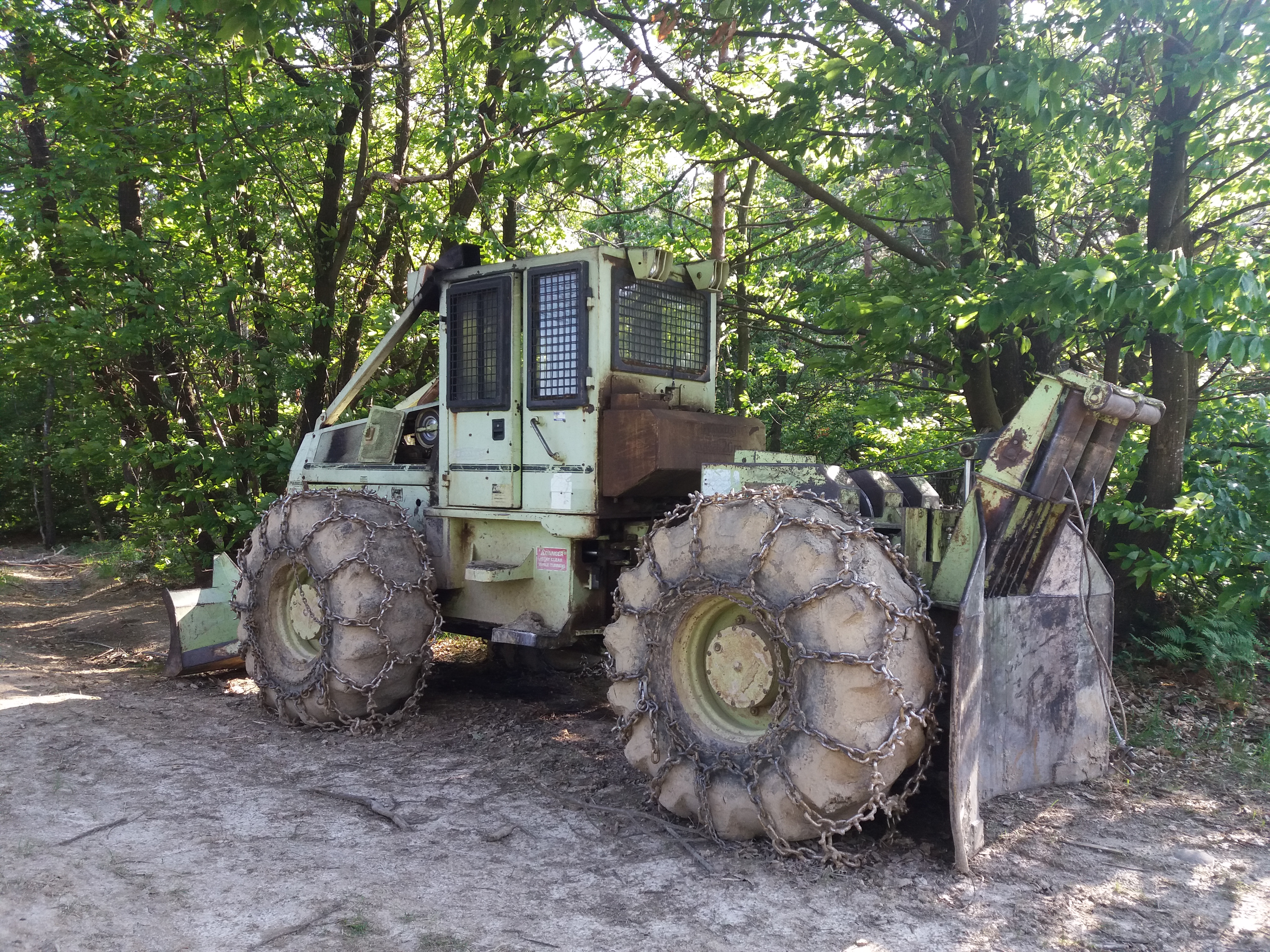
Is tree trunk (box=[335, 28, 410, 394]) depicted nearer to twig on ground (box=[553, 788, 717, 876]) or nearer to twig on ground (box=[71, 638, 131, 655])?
twig on ground (box=[71, 638, 131, 655])

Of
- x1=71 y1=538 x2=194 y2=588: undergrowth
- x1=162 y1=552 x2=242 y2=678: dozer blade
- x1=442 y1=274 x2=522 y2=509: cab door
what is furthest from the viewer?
x1=71 y1=538 x2=194 y2=588: undergrowth

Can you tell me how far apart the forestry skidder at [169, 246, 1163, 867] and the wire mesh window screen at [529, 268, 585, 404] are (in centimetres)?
2

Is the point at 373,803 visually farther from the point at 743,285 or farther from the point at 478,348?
the point at 743,285

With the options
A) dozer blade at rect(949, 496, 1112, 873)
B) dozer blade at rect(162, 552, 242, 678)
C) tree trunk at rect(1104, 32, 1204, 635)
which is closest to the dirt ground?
dozer blade at rect(949, 496, 1112, 873)

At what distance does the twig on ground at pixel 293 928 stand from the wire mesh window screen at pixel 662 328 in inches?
131

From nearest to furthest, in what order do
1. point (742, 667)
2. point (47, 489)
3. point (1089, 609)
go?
1. point (742, 667)
2. point (1089, 609)
3. point (47, 489)

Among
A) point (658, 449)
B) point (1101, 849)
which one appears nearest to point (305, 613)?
point (658, 449)

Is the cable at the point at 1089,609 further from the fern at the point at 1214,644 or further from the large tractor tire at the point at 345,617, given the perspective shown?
the large tractor tire at the point at 345,617

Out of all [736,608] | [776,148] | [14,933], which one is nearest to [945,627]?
[736,608]

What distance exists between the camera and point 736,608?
448 centimetres

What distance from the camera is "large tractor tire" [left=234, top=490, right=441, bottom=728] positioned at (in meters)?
5.99

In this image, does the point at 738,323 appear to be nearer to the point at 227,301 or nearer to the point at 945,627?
the point at 227,301

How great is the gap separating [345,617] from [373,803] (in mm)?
1480

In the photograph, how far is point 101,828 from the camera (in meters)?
4.31
